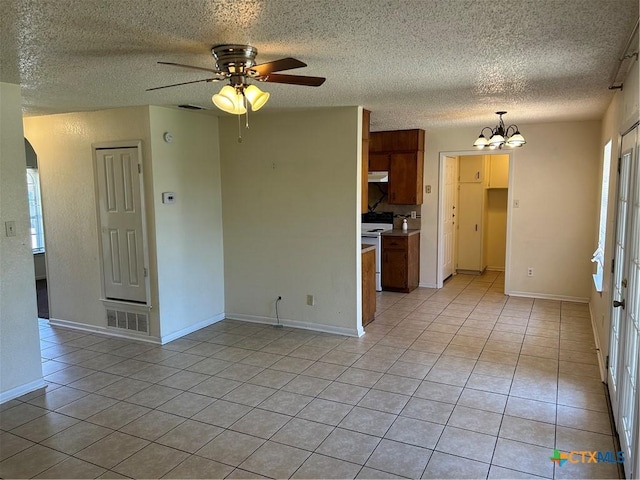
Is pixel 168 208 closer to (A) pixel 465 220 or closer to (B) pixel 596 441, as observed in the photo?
(B) pixel 596 441

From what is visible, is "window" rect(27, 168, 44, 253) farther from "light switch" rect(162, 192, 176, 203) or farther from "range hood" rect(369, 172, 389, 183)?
"range hood" rect(369, 172, 389, 183)

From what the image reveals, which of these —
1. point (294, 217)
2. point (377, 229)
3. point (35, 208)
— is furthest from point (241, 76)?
point (35, 208)

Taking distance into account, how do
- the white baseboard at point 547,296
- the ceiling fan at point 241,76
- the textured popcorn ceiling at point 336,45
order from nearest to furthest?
the textured popcorn ceiling at point 336,45, the ceiling fan at point 241,76, the white baseboard at point 547,296

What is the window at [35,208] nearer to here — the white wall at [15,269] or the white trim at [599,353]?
the white wall at [15,269]

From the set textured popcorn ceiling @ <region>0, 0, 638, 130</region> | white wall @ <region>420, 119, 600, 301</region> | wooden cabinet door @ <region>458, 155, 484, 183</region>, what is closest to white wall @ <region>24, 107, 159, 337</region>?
textured popcorn ceiling @ <region>0, 0, 638, 130</region>

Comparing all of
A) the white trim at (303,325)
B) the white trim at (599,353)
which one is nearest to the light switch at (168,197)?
the white trim at (303,325)

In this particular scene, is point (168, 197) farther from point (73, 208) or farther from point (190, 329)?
point (190, 329)

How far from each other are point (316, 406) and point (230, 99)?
2.17 metres

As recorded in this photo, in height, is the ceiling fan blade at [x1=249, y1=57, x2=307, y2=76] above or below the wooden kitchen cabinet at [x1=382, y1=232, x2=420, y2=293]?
above

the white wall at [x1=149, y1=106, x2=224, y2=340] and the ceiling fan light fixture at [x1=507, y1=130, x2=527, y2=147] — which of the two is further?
the ceiling fan light fixture at [x1=507, y1=130, x2=527, y2=147]

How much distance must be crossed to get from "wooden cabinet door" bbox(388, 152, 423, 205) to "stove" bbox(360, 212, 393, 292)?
0.44m

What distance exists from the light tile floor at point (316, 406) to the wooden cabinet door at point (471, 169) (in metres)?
3.44

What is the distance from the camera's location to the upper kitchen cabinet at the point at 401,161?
6754 mm

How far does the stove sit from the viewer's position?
268 inches
